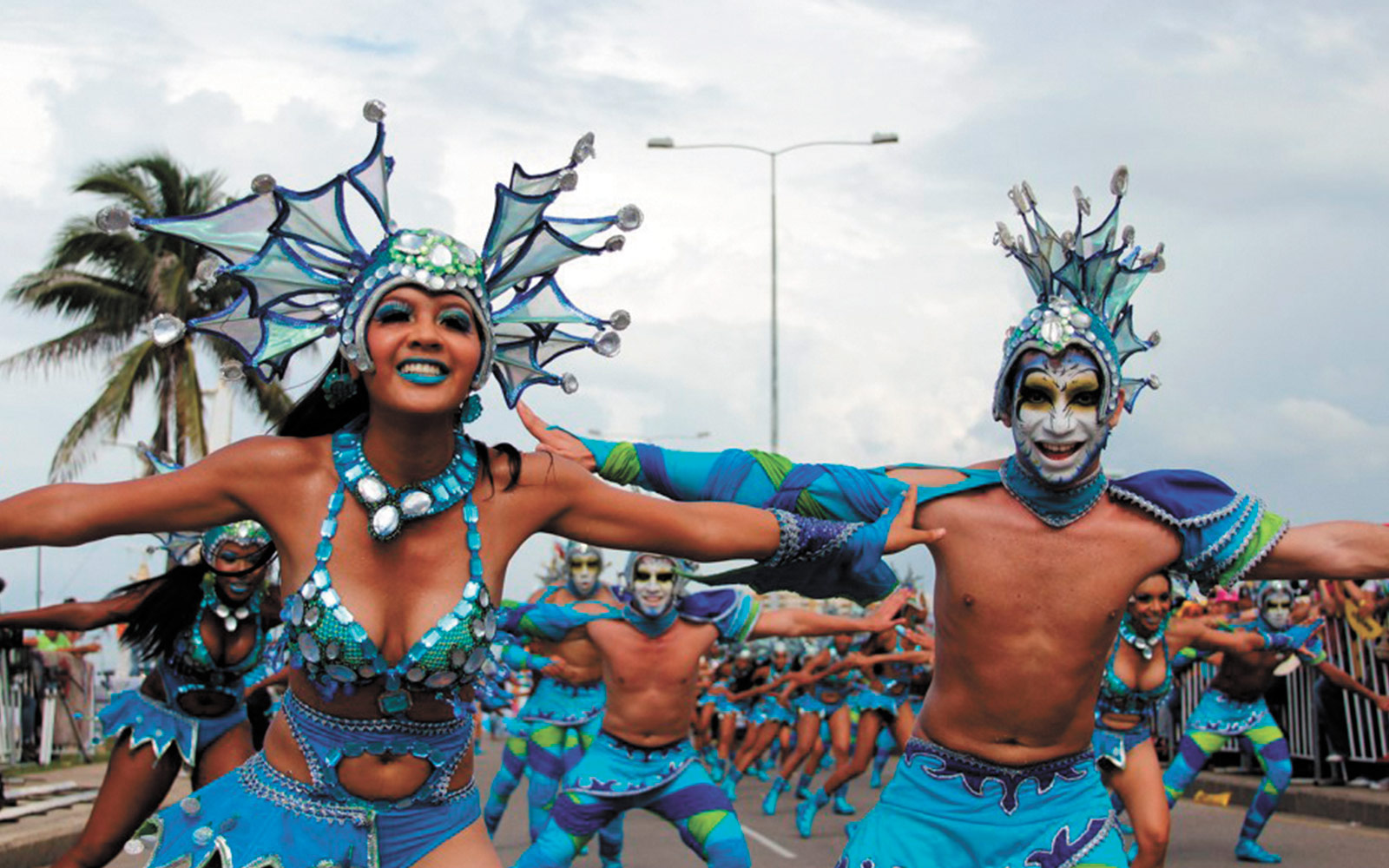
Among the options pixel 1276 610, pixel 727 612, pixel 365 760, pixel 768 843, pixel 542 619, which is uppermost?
pixel 365 760

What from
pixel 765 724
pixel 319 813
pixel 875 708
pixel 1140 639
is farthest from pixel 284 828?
pixel 765 724

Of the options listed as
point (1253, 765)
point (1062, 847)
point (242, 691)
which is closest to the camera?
point (1062, 847)

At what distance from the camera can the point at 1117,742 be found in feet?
33.5

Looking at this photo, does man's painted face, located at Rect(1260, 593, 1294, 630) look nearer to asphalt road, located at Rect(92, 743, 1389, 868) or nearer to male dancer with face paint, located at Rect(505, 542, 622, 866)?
asphalt road, located at Rect(92, 743, 1389, 868)

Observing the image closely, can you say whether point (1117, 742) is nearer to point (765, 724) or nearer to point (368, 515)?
point (368, 515)

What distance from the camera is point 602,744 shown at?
10281mm

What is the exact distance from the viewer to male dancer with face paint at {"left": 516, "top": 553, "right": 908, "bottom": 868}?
9.70 meters

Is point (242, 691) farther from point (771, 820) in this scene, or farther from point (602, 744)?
point (771, 820)

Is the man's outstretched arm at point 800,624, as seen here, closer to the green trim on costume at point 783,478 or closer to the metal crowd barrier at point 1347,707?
the green trim on costume at point 783,478

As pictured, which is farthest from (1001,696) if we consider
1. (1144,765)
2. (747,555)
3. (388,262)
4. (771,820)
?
(771,820)

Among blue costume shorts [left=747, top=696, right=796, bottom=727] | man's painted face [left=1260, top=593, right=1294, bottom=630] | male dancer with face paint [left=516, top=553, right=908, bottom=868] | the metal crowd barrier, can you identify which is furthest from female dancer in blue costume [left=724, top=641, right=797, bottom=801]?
male dancer with face paint [left=516, top=553, right=908, bottom=868]

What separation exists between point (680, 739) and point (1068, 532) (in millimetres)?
4555

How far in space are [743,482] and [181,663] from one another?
454 centimetres

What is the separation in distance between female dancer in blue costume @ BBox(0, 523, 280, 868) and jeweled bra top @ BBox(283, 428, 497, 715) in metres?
4.11
